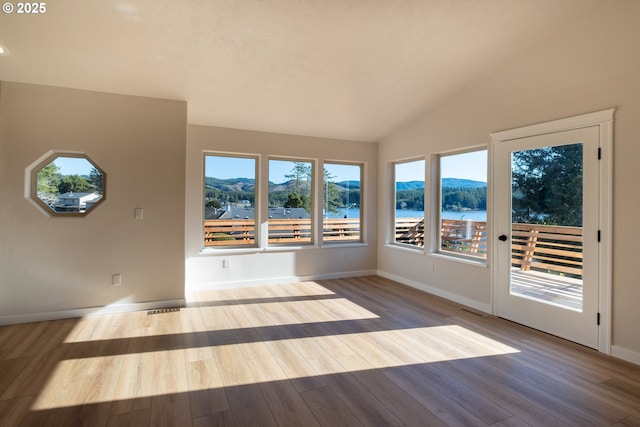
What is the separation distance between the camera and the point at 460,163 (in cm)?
471

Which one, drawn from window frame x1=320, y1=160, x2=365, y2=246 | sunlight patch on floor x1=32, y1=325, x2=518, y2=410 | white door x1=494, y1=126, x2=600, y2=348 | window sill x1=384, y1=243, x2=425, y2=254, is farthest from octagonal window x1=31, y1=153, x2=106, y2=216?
white door x1=494, y1=126, x2=600, y2=348

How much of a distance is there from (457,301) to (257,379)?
313cm

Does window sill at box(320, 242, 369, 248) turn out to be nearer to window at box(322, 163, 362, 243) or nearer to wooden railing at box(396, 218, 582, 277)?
window at box(322, 163, 362, 243)

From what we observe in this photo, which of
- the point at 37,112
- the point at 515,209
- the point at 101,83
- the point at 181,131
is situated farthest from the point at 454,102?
the point at 37,112

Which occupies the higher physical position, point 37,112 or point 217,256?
point 37,112

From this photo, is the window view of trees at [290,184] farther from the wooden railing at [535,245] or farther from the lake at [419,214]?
the wooden railing at [535,245]

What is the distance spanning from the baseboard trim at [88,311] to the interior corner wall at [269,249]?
73 cm

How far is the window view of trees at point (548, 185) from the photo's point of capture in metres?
3.27

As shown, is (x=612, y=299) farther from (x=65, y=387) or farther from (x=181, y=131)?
(x=181, y=131)

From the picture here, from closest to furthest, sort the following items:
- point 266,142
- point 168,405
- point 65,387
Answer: point 168,405, point 65,387, point 266,142

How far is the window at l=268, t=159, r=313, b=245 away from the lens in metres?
5.59

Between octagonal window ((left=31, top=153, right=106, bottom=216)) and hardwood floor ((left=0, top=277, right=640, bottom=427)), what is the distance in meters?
1.34

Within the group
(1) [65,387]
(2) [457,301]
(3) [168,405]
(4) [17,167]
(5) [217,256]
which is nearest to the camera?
(3) [168,405]

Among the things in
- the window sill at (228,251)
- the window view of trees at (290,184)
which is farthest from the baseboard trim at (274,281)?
the window view of trees at (290,184)
